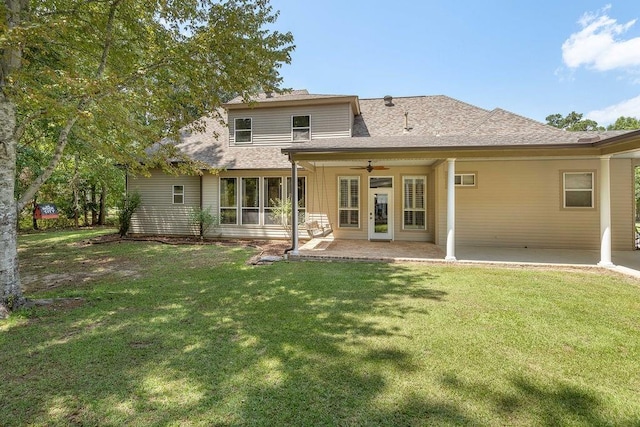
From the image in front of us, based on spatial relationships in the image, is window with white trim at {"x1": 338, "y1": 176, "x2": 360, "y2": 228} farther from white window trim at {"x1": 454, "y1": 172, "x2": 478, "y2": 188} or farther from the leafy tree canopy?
the leafy tree canopy

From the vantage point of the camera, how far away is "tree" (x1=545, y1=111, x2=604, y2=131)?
51656 millimetres

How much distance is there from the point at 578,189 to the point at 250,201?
11.5 metres

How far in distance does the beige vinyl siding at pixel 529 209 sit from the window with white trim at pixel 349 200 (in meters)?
3.04

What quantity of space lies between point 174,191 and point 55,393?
11.7 m

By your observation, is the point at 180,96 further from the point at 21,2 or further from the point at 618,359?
the point at 618,359

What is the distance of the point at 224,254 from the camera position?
977 cm

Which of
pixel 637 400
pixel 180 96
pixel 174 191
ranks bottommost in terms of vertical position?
pixel 637 400

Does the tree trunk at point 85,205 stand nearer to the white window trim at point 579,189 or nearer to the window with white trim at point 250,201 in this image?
the window with white trim at point 250,201

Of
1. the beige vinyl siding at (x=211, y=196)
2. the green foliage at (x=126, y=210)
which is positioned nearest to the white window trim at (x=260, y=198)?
the beige vinyl siding at (x=211, y=196)

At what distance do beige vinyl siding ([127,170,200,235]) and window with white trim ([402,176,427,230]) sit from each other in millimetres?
8503

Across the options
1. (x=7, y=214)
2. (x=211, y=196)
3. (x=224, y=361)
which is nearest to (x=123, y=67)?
(x=7, y=214)

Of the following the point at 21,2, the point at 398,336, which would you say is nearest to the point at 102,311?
the point at 398,336

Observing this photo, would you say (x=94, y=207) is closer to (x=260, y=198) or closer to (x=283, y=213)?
(x=260, y=198)

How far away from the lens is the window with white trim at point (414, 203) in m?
11.9
